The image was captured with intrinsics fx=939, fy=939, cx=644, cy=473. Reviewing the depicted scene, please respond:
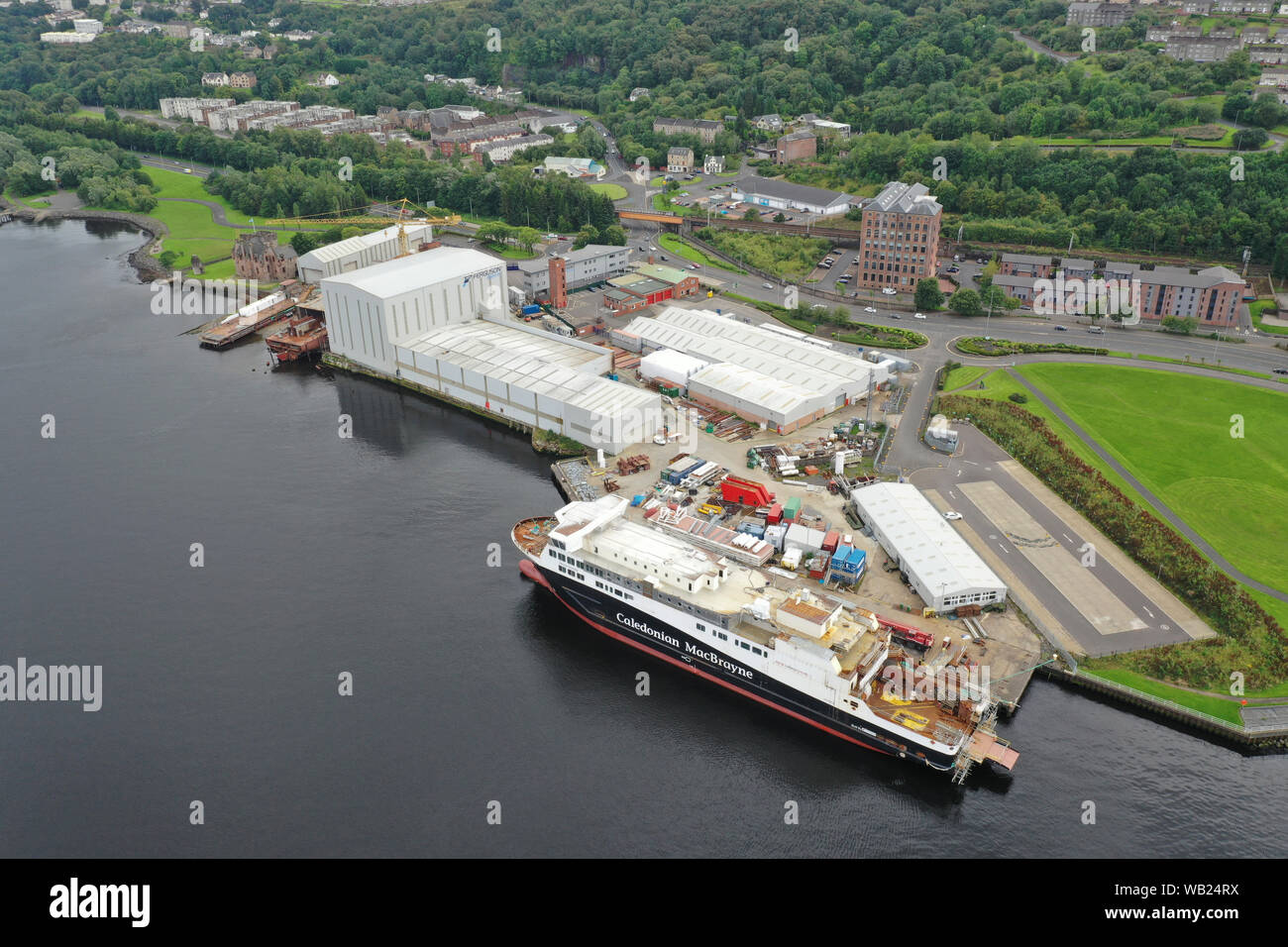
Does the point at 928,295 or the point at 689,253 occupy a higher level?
the point at 689,253

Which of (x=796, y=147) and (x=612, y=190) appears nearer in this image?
(x=612, y=190)

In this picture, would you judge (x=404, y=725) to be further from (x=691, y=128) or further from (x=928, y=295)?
(x=691, y=128)

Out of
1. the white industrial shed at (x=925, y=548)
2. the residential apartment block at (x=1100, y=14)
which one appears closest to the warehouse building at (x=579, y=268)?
the white industrial shed at (x=925, y=548)

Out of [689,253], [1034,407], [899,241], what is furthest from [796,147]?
[1034,407]

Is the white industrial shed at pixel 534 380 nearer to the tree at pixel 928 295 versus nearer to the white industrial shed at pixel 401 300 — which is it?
the white industrial shed at pixel 401 300

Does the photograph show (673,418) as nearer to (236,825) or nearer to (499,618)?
(499,618)

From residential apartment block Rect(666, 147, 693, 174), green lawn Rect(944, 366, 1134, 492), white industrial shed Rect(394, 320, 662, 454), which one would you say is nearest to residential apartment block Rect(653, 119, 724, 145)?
residential apartment block Rect(666, 147, 693, 174)
